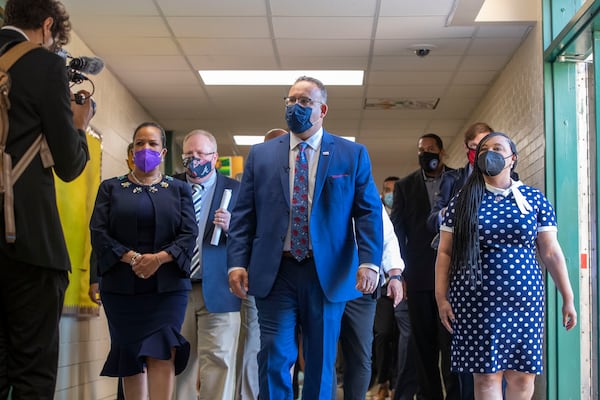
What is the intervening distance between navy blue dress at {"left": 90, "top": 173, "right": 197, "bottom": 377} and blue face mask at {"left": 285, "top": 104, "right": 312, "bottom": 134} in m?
1.05

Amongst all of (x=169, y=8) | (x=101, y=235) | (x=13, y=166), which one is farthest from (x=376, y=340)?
(x=13, y=166)

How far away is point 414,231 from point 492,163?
62.6 inches

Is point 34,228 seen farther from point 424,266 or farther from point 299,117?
point 424,266

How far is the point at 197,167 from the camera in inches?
205

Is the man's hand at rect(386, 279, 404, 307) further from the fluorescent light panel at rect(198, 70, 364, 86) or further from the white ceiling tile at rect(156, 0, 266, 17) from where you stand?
the fluorescent light panel at rect(198, 70, 364, 86)

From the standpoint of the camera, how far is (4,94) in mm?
2721

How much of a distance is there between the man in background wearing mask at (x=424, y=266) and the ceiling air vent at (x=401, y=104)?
4187mm

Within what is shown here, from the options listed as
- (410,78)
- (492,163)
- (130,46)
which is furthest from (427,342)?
(410,78)

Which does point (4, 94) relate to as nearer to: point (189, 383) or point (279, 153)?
point (279, 153)

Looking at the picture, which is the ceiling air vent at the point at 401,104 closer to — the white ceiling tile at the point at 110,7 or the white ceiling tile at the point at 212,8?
the white ceiling tile at the point at 212,8

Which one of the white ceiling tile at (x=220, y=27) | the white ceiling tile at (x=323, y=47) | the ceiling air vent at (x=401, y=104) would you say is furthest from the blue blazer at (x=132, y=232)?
the ceiling air vent at (x=401, y=104)

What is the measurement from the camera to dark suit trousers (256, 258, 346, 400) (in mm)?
3617

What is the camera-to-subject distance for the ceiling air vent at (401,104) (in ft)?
33.2

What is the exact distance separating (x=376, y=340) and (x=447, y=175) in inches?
116
